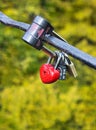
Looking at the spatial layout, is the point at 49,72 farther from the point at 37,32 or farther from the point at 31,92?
the point at 31,92

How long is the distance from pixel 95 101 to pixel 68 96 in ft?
0.48

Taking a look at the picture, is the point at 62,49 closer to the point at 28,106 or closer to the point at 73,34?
the point at 28,106

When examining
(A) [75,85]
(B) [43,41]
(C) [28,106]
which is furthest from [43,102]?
(B) [43,41]

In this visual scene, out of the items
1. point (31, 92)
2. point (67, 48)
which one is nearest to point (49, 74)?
point (67, 48)

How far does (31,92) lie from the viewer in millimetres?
2199

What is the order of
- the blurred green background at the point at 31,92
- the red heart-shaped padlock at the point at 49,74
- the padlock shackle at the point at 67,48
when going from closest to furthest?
the padlock shackle at the point at 67,48, the red heart-shaped padlock at the point at 49,74, the blurred green background at the point at 31,92

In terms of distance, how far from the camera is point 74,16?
275 cm

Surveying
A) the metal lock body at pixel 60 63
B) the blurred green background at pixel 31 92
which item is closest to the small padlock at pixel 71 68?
the metal lock body at pixel 60 63

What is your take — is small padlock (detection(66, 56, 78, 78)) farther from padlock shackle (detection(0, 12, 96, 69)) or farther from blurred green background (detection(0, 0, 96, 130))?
Answer: blurred green background (detection(0, 0, 96, 130))

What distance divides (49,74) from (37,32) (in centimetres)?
Result: 9

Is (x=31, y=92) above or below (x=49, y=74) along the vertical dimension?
below

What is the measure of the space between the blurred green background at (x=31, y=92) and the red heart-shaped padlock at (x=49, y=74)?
1.39 meters

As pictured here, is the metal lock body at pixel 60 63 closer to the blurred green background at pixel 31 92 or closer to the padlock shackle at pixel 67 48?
the padlock shackle at pixel 67 48

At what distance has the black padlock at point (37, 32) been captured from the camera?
0.57 meters
